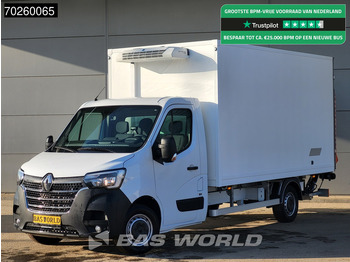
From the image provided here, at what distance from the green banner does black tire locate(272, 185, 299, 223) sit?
184 inches

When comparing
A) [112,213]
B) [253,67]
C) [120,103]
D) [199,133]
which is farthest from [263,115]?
[112,213]

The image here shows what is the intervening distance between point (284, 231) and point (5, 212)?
22.5 feet

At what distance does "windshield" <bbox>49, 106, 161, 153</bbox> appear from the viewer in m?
10.1

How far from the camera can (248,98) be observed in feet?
39.0

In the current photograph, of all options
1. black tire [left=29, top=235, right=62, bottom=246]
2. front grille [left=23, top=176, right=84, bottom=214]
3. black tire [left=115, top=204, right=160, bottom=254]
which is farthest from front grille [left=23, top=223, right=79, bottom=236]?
black tire [left=29, top=235, right=62, bottom=246]

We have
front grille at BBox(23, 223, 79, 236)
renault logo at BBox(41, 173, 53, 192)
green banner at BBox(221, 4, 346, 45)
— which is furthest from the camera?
green banner at BBox(221, 4, 346, 45)

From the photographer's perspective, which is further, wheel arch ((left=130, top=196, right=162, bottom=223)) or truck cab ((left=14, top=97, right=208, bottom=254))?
wheel arch ((left=130, top=196, right=162, bottom=223))

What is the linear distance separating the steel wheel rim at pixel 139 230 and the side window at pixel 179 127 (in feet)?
4.11

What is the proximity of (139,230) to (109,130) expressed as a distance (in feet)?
5.54

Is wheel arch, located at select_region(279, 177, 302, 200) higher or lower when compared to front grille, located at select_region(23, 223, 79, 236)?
higher

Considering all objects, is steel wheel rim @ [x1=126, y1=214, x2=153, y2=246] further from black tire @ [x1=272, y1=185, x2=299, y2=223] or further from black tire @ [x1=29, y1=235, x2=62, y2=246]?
black tire @ [x1=272, y1=185, x2=299, y2=223]

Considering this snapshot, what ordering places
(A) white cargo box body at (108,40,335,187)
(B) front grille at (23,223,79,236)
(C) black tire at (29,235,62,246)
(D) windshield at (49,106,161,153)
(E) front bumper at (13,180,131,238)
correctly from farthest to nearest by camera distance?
(A) white cargo box body at (108,40,335,187) < (C) black tire at (29,235,62,246) < (D) windshield at (49,106,161,153) < (B) front grille at (23,223,79,236) < (E) front bumper at (13,180,131,238)

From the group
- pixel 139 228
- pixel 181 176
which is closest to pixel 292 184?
pixel 181 176

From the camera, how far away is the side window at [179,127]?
10484 millimetres
